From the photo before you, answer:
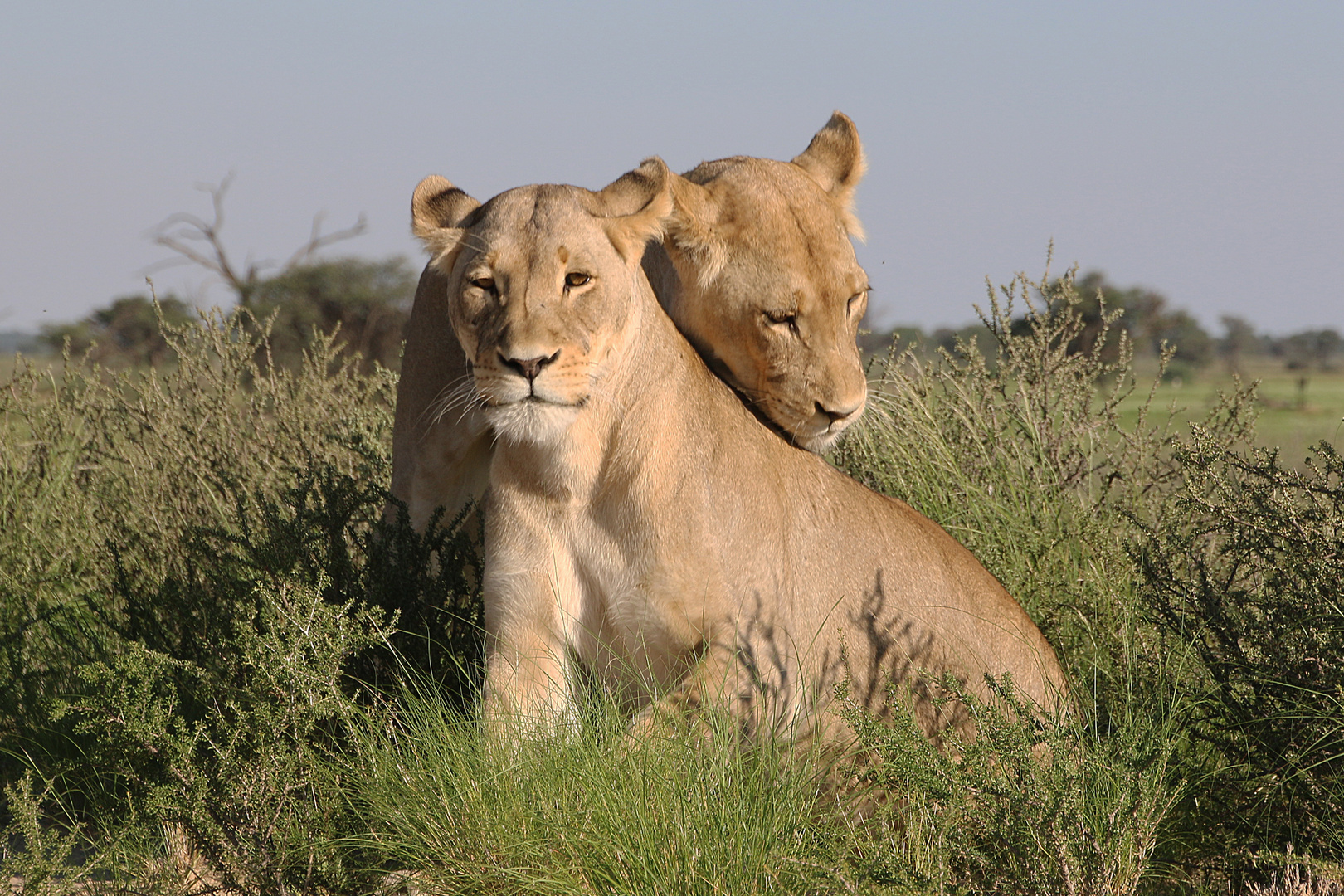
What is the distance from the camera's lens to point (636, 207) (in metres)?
3.46

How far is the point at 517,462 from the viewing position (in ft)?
A: 11.1

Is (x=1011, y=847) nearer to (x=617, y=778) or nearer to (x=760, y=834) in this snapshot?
(x=760, y=834)

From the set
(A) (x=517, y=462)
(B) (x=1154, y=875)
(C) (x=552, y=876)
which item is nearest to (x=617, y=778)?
(C) (x=552, y=876)

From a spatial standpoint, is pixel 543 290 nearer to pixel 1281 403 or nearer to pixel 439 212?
pixel 439 212

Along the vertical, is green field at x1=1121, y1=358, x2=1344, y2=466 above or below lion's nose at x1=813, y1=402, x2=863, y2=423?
below

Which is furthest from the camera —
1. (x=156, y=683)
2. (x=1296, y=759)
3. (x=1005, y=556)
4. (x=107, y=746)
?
(x=1005, y=556)

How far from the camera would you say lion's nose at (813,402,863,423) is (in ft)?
12.2

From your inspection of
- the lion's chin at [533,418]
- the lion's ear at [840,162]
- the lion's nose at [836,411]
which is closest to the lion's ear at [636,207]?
the lion's chin at [533,418]

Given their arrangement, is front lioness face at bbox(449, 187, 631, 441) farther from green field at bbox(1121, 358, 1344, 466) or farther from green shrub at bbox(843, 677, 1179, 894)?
green field at bbox(1121, 358, 1344, 466)

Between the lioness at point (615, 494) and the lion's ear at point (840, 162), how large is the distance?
1054 millimetres

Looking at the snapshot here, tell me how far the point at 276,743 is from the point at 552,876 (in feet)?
3.08

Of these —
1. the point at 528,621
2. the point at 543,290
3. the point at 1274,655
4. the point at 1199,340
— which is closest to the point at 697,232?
the point at 543,290

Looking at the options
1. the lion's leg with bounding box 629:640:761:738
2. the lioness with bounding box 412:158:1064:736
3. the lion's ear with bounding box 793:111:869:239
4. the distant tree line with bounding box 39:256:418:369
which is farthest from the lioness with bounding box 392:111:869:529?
the distant tree line with bounding box 39:256:418:369

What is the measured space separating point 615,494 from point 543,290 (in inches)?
22.5
